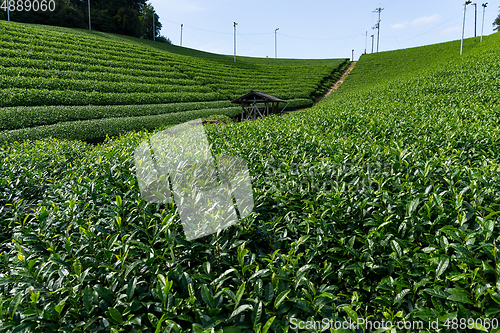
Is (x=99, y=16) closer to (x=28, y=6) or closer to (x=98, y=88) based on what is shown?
(x=28, y=6)

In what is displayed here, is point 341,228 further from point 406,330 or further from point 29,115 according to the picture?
point 29,115

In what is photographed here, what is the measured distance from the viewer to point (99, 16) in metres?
52.4

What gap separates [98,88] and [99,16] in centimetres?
4192

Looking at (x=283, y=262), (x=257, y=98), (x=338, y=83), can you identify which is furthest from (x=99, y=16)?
(x=283, y=262)

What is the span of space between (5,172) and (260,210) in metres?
4.38

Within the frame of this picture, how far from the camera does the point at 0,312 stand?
1.50 m

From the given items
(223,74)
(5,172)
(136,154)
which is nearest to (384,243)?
(136,154)

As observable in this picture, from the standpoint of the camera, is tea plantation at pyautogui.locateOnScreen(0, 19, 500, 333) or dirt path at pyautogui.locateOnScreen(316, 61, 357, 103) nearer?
tea plantation at pyautogui.locateOnScreen(0, 19, 500, 333)

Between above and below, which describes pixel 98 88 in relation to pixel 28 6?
below

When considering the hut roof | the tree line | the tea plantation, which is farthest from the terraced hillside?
the tree line

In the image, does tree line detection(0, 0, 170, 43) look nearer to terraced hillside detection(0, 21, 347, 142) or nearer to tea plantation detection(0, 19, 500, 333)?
terraced hillside detection(0, 21, 347, 142)

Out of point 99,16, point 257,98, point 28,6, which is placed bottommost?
point 257,98

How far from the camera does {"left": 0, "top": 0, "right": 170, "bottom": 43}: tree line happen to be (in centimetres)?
4431

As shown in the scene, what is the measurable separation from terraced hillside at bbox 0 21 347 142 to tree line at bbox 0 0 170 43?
72.2 ft
